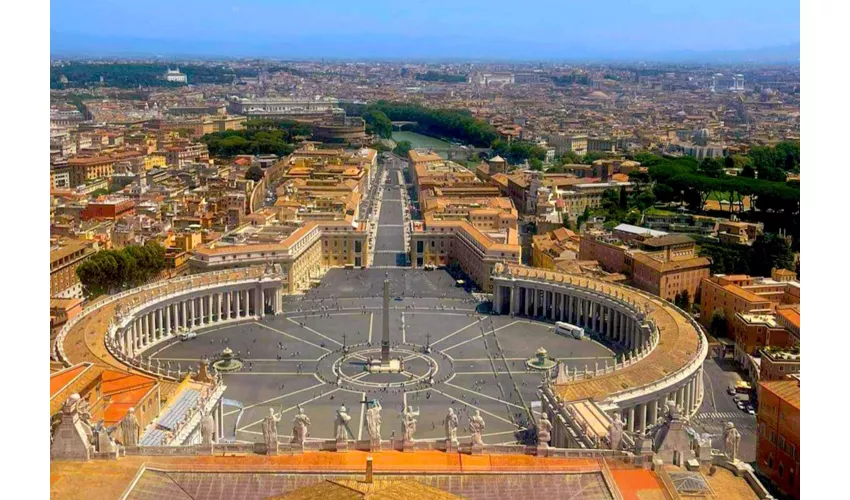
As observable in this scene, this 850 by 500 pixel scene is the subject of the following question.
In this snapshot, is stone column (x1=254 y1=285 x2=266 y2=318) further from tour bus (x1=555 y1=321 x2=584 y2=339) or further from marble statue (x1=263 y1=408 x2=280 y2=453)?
marble statue (x1=263 y1=408 x2=280 y2=453)

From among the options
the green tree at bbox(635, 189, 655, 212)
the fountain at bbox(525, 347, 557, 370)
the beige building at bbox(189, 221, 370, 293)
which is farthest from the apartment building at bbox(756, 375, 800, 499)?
the green tree at bbox(635, 189, 655, 212)

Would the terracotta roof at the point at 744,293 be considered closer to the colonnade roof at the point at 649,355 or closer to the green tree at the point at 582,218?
the colonnade roof at the point at 649,355

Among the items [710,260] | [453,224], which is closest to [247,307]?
[453,224]

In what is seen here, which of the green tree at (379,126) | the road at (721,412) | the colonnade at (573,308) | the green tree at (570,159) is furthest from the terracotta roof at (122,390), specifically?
the green tree at (379,126)

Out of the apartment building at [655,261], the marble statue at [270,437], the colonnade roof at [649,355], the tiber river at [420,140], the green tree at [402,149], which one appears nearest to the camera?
the marble statue at [270,437]

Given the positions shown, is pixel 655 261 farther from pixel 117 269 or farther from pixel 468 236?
pixel 117 269

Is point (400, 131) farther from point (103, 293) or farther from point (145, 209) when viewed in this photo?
point (103, 293)
